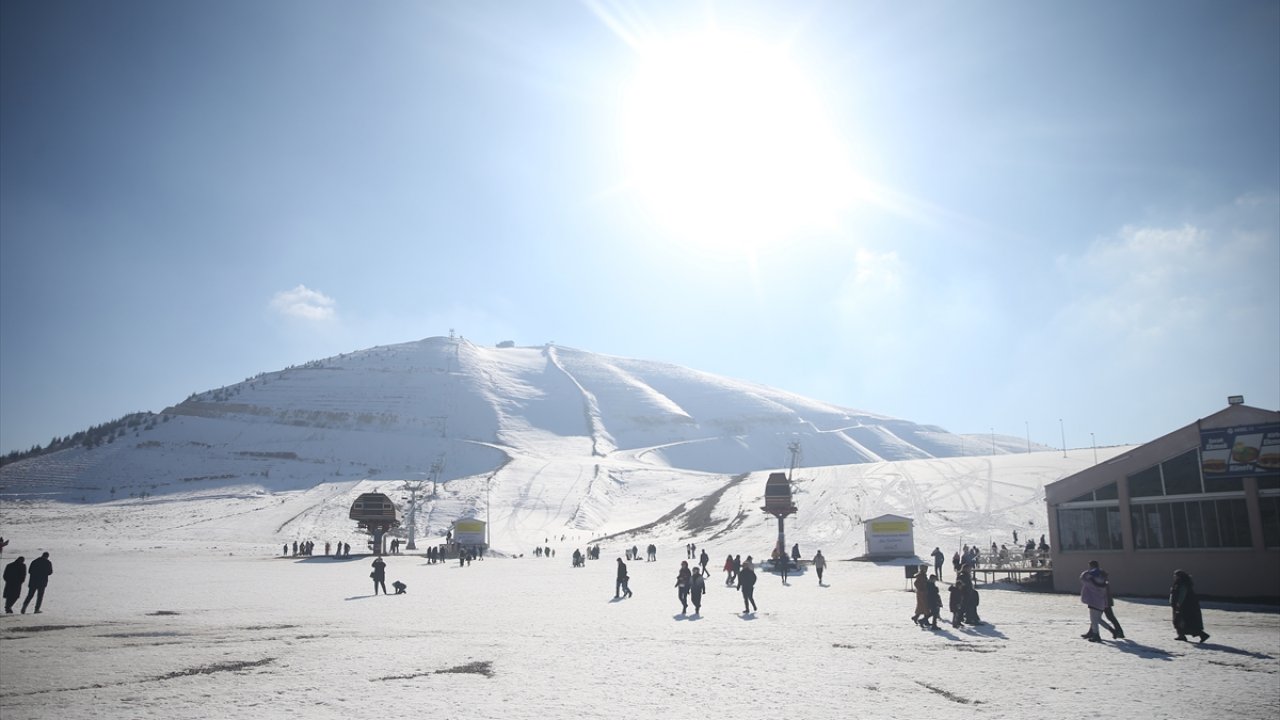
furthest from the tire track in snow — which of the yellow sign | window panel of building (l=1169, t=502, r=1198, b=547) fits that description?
window panel of building (l=1169, t=502, r=1198, b=547)

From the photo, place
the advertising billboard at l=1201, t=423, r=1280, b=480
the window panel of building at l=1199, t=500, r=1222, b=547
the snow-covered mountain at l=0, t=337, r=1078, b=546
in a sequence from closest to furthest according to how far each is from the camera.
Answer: the advertising billboard at l=1201, t=423, r=1280, b=480, the window panel of building at l=1199, t=500, r=1222, b=547, the snow-covered mountain at l=0, t=337, r=1078, b=546

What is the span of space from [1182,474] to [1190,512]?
131 cm

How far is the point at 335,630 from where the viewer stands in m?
18.0

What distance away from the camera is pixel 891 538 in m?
48.4

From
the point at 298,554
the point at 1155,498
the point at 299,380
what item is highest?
the point at 299,380

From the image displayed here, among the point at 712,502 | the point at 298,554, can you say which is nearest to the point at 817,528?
the point at 712,502

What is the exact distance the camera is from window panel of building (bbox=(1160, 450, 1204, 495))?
83.0 feet

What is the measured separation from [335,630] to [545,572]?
26467 millimetres

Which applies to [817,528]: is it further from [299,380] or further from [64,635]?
[299,380]

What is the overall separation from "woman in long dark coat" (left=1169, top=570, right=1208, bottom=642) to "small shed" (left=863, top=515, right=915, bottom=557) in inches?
1313

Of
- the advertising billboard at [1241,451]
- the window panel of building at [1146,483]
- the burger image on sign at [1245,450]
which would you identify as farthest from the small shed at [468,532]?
the burger image on sign at [1245,450]

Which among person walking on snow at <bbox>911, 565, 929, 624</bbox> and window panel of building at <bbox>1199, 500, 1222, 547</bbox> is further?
window panel of building at <bbox>1199, 500, 1222, 547</bbox>

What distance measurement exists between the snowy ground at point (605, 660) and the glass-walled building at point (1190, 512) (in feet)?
7.65

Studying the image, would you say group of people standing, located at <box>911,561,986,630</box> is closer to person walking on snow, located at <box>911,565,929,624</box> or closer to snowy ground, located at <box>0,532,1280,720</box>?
person walking on snow, located at <box>911,565,929,624</box>
